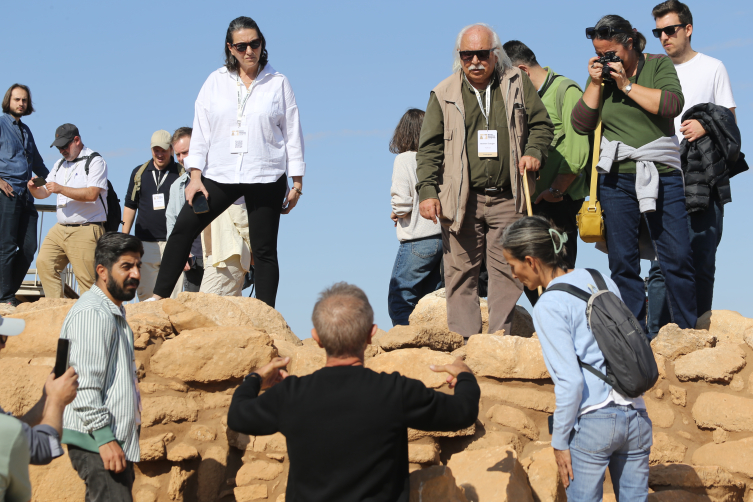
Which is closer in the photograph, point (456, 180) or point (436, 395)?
point (436, 395)

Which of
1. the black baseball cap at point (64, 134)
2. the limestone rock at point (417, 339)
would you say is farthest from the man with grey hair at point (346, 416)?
the black baseball cap at point (64, 134)

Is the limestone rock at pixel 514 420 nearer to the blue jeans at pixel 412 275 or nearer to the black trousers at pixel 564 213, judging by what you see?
the black trousers at pixel 564 213

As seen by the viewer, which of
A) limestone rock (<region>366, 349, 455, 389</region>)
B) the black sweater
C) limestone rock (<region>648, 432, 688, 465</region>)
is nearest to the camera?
the black sweater

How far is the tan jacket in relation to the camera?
4.99m

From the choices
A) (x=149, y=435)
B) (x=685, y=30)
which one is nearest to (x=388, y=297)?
(x=149, y=435)

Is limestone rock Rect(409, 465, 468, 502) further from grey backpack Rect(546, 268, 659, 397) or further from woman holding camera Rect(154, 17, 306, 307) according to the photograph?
woman holding camera Rect(154, 17, 306, 307)

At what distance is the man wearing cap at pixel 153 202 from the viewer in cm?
734

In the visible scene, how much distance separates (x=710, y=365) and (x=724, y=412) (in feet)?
1.01

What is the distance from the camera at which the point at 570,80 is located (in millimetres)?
5684

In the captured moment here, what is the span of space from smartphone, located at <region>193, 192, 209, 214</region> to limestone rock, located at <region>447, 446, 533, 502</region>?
2.44 m

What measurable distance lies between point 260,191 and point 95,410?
236 centimetres

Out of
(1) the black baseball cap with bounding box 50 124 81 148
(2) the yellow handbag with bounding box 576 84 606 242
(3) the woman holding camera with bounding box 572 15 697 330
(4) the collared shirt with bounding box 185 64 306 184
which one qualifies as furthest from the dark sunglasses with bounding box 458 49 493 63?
(1) the black baseball cap with bounding box 50 124 81 148

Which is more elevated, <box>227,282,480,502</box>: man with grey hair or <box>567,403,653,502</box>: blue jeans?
<box>227,282,480,502</box>: man with grey hair

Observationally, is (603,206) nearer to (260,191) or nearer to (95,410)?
(260,191)
